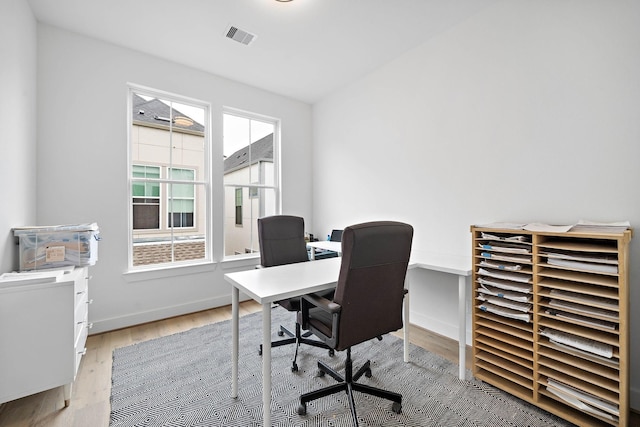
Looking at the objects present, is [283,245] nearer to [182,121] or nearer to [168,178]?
[168,178]

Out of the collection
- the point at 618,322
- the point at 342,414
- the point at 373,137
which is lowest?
the point at 342,414

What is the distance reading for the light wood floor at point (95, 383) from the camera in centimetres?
169

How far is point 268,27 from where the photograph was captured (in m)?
2.62

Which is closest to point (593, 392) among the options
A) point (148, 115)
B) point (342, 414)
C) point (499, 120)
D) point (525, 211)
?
point (525, 211)

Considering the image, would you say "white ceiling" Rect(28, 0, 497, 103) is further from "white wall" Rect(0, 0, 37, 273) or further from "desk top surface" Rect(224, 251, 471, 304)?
"desk top surface" Rect(224, 251, 471, 304)

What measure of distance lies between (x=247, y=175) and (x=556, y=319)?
11.7ft

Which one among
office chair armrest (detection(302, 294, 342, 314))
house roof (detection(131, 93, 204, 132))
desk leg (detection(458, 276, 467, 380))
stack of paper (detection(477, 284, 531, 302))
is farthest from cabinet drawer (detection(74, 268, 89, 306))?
stack of paper (detection(477, 284, 531, 302))

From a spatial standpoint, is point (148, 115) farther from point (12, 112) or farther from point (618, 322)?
point (618, 322)

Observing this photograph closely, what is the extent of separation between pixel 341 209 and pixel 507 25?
254cm

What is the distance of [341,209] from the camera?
13.0 feet

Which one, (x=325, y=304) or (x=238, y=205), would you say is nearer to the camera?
(x=325, y=304)

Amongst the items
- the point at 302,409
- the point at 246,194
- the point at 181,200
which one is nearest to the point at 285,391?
the point at 302,409

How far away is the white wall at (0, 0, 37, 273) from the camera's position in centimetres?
185

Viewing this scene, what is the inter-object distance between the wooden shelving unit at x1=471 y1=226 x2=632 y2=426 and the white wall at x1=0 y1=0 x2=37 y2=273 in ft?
10.6
